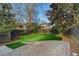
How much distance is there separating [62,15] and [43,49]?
0.89 feet

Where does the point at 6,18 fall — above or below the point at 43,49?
above

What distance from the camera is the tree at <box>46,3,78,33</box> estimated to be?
51.2 inches

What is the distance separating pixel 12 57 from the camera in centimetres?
128

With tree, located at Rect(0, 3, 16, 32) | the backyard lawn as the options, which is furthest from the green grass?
tree, located at Rect(0, 3, 16, 32)

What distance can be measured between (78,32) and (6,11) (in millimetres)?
523

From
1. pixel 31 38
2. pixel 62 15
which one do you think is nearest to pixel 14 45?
pixel 31 38

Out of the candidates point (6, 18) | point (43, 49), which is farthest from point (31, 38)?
point (6, 18)

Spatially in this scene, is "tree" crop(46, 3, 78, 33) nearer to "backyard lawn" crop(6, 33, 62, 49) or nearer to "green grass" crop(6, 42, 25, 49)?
"backyard lawn" crop(6, 33, 62, 49)

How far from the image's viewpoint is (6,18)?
1.32 metres

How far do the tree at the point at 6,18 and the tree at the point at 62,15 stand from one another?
0.25 meters

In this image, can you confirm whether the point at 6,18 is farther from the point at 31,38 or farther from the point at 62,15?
the point at 62,15

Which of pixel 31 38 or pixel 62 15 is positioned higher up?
pixel 62 15

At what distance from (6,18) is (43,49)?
1.11ft

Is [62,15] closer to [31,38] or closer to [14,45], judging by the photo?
[31,38]
